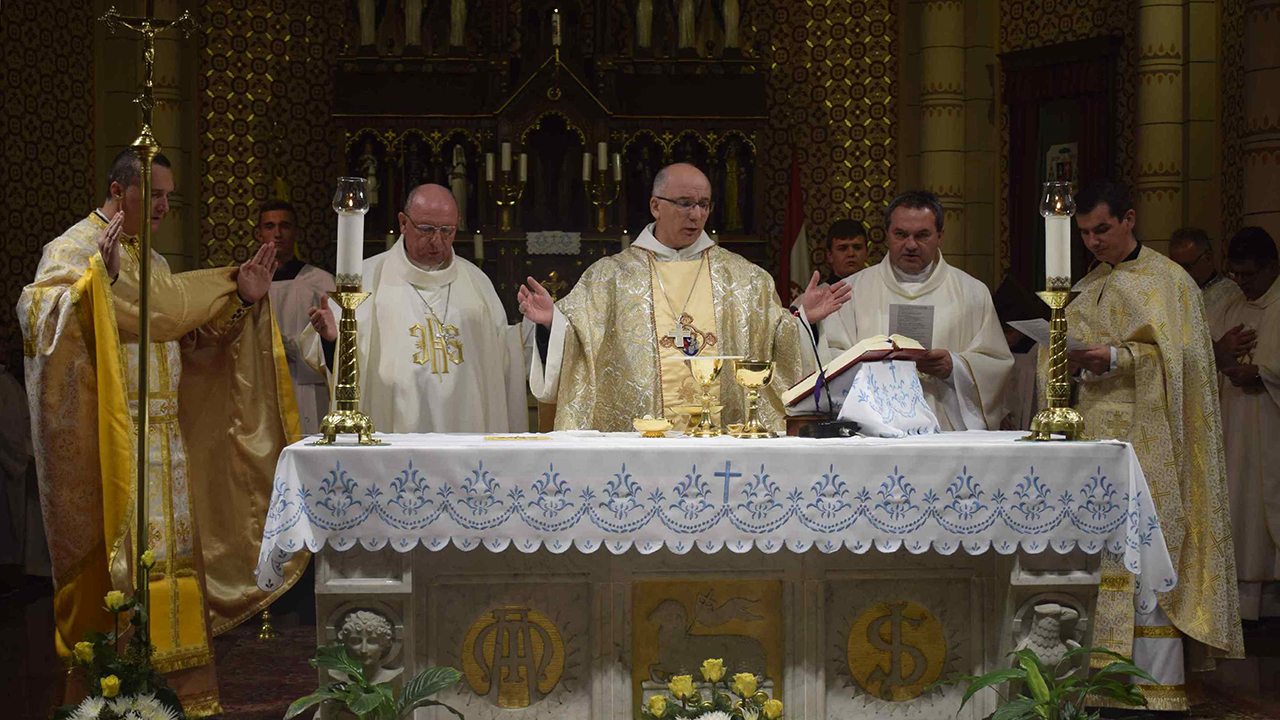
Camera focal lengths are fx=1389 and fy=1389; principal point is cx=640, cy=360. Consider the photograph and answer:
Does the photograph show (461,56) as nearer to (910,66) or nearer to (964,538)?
(910,66)

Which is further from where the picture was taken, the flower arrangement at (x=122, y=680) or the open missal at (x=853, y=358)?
the open missal at (x=853, y=358)

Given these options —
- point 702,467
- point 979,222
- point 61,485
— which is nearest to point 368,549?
point 702,467

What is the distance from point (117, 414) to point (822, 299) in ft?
7.82

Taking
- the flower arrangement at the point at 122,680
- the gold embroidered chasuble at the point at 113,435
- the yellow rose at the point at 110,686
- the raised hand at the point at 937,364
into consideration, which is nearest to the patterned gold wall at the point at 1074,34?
the raised hand at the point at 937,364

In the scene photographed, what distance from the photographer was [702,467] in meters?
3.83

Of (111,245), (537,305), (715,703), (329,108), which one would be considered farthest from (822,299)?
(329,108)

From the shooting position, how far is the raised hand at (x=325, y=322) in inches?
198

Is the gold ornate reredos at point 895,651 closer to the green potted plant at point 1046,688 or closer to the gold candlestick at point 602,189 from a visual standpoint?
the green potted plant at point 1046,688

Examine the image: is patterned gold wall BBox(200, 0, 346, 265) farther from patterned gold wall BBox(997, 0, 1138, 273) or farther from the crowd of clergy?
patterned gold wall BBox(997, 0, 1138, 273)

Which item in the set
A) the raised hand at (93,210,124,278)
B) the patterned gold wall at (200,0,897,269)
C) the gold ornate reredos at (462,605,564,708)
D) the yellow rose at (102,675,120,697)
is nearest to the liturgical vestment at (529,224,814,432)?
the gold ornate reredos at (462,605,564,708)

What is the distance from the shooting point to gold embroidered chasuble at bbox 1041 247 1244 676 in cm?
507

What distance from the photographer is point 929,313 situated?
548 cm

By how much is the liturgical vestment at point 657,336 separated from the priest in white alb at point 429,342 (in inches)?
33.6

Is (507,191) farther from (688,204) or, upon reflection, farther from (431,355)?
(688,204)
